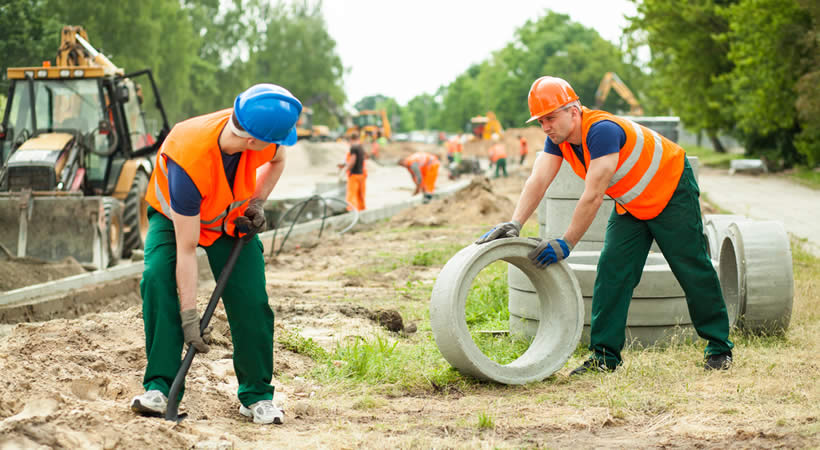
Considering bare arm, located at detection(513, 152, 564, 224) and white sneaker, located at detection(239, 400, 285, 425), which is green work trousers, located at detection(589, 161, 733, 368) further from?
white sneaker, located at detection(239, 400, 285, 425)

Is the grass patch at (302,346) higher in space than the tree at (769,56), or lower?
lower

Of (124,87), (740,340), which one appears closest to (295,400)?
(740,340)

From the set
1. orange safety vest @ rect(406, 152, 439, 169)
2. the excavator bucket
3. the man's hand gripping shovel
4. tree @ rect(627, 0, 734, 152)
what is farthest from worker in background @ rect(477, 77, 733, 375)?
tree @ rect(627, 0, 734, 152)

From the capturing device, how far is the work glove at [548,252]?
5367 millimetres

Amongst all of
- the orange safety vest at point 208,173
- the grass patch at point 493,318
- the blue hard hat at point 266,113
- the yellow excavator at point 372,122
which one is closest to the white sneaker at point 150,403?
the orange safety vest at point 208,173

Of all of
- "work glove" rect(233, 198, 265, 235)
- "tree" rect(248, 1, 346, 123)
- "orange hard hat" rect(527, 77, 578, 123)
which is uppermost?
"tree" rect(248, 1, 346, 123)

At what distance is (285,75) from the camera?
63.6m

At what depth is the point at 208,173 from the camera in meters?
4.08

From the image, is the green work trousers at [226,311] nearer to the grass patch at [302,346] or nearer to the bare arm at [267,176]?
the bare arm at [267,176]

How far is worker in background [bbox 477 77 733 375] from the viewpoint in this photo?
17.0ft

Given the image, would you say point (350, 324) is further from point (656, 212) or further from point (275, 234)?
point (275, 234)

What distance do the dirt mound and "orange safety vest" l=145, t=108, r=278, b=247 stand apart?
468 inches

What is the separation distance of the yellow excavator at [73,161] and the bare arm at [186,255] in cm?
742

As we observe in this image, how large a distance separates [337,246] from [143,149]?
10.9 feet
